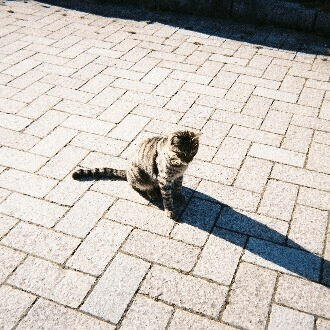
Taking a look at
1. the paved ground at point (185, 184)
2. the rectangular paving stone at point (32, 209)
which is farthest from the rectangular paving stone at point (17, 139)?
the rectangular paving stone at point (32, 209)

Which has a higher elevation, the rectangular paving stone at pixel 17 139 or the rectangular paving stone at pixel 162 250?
the rectangular paving stone at pixel 17 139

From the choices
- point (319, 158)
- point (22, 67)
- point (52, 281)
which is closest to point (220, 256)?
point (52, 281)

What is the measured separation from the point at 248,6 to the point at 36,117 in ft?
16.0

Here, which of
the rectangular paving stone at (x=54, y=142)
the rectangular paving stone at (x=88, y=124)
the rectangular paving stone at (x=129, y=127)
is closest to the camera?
the rectangular paving stone at (x=54, y=142)

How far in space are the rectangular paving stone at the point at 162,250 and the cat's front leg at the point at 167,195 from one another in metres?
0.28

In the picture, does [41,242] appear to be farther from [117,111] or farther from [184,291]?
[117,111]

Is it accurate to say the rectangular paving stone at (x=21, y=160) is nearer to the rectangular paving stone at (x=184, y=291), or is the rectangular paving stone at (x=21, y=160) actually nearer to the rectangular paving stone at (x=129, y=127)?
the rectangular paving stone at (x=129, y=127)

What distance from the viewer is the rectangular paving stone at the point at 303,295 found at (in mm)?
3102

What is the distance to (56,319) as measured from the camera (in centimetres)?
301

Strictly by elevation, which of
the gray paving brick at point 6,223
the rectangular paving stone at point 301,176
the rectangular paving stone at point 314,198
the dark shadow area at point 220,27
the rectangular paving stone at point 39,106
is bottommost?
the rectangular paving stone at point 314,198

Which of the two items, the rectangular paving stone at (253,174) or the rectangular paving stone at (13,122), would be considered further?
the rectangular paving stone at (13,122)

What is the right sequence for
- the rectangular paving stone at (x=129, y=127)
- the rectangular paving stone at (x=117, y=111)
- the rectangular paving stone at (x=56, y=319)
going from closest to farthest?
the rectangular paving stone at (x=56, y=319)
the rectangular paving stone at (x=129, y=127)
the rectangular paving stone at (x=117, y=111)

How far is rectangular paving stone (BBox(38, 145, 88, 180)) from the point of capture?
14.4 feet

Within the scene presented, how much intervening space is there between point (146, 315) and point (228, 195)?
1599 millimetres
